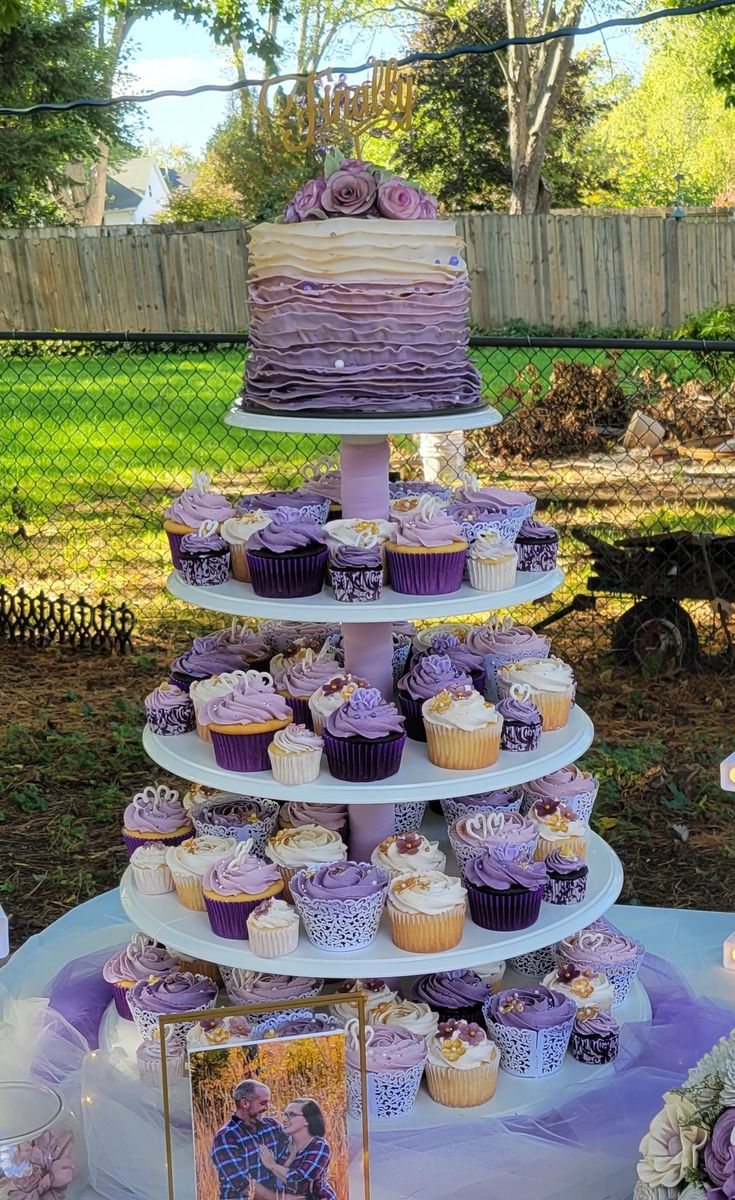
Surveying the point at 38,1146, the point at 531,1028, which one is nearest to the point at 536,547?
the point at 531,1028

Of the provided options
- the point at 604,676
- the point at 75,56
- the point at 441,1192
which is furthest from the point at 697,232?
the point at 441,1192

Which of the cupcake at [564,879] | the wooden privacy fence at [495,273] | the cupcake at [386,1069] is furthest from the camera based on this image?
the wooden privacy fence at [495,273]

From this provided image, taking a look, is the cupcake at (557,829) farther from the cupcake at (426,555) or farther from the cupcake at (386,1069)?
the cupcake at (426,555)

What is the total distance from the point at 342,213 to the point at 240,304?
43.7ft

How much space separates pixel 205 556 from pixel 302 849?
770mm

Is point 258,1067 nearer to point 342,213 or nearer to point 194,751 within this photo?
point 194,751

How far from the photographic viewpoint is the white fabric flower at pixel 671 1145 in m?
2.33

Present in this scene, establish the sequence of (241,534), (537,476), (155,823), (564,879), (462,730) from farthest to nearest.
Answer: (537,476) < (155,823) < (564,879) < (241,534) < (462,730)

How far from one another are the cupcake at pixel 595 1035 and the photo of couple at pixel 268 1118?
85 cm

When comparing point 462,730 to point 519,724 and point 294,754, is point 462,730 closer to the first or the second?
point 519,724

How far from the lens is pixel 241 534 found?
3107 millimetres

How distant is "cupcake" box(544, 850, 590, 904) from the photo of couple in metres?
0.90

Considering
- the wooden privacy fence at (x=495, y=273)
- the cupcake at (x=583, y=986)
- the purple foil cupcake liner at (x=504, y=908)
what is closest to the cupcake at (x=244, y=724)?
the purple foil cupcake liner at (x=504, y=908)

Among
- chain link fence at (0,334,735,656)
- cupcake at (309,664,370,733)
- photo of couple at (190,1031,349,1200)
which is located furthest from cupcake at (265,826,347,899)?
chain link fence at (0,334,735,656)
